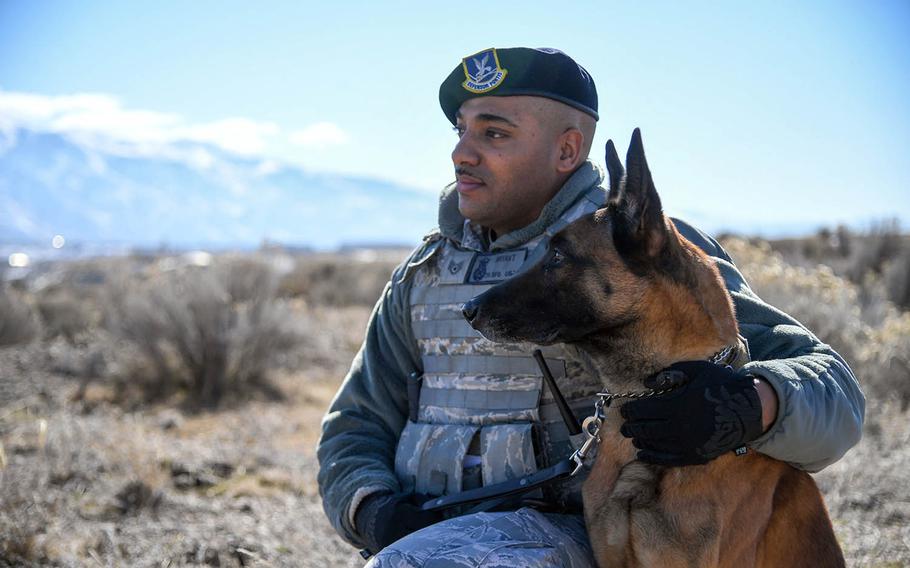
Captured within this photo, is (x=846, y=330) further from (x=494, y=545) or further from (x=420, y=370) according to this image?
(x=494, y=545)

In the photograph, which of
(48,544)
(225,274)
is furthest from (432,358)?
(225,274)

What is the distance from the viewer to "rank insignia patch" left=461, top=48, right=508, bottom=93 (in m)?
3.02

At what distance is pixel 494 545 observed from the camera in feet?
7.93

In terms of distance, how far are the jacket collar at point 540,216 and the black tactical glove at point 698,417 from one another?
2.77 feet

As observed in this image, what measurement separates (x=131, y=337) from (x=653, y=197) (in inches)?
361

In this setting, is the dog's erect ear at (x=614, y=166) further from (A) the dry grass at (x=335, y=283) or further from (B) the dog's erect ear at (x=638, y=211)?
(A) the dry grass at (x=335, y=283)

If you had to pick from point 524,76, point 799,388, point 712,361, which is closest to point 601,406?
point 712,361

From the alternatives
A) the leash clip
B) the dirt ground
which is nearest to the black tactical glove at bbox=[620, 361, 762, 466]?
the leash clip

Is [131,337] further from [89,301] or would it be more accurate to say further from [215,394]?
[89,301]

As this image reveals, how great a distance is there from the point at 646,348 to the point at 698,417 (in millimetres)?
306

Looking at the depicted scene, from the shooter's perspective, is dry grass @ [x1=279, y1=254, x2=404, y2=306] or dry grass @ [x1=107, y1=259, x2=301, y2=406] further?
dry grass @ [x1=279, y1=254, x2=404, y2=306]

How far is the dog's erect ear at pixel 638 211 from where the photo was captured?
7.39 feet

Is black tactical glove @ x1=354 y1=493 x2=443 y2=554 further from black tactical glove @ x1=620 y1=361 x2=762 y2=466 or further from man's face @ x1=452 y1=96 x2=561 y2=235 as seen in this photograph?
man's face @ x1=452 y1=96 x2=561 y2=235

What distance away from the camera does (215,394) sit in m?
9.75
